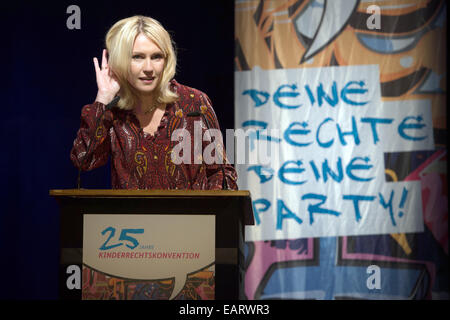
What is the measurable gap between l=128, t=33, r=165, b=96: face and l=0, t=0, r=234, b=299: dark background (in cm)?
125

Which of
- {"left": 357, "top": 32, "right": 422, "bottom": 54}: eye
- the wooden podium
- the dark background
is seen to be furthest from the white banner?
the wooden podium

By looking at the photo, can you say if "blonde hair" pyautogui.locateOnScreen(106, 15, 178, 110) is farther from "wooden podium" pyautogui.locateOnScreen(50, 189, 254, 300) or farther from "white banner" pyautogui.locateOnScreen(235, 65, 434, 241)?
"white banner" pyautogui.locateOnScreen(235, 65, 434, 241)

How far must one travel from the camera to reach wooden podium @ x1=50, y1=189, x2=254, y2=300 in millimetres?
1670

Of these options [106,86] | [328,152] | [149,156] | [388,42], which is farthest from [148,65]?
[388,42]

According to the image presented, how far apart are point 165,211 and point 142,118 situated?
613mm

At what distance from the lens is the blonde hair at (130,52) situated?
212cm

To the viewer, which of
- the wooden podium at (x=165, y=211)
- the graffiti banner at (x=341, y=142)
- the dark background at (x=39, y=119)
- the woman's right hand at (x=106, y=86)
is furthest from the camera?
the graffiti banner at (x=341, y=142)

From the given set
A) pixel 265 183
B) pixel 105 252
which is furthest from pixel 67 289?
pixel 265 183

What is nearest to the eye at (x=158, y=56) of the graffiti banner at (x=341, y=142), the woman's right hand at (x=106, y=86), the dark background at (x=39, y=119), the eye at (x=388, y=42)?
the woman's right hand at (x=106, y=86)

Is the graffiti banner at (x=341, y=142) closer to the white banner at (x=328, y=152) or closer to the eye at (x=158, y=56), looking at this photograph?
the white banner at (x=328, y=152)

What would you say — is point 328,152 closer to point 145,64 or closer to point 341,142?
point 341,142

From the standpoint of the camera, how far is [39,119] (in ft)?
11.0

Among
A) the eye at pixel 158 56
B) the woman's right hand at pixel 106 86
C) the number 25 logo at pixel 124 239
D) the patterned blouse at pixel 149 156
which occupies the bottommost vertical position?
the number 25 logo at pixel 124 239
